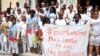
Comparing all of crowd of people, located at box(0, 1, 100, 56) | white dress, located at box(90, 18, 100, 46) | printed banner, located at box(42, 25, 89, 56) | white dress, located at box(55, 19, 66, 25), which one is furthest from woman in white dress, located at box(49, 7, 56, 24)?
white dress, located at box(90, 18, 100, 46)

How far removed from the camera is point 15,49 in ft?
52.6

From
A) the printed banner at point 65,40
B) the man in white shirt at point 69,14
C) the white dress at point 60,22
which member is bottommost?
the printed banner at point 65,40

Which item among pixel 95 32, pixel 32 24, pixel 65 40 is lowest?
pixel 65 40

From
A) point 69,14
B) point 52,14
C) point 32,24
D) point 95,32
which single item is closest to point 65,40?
point 95,32

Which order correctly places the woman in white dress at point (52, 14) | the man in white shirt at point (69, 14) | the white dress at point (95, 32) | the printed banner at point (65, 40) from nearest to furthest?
1. the printed banner at point (65, 40)
2. the white dress at point (95, 32)
3. the man in white shirt at point (69, 14)
4. the woman in white dress at point (52, 14)

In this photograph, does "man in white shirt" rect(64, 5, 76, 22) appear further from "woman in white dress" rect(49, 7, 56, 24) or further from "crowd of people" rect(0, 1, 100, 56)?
"woman in white dress" rect(49, 7, 56, 24)

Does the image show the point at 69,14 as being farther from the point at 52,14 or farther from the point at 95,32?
the point at 95,32

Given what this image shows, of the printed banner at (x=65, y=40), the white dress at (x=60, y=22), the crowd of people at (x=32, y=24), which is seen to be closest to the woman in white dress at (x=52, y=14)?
the crowd of people at (x=32, y=24)

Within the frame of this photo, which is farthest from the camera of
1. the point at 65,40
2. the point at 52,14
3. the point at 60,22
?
the point at 52,14

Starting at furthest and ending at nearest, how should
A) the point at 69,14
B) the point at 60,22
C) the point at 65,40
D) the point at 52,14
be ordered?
the point at 52,14, the point at 69,14, the point at 60,22, the point at 65,40

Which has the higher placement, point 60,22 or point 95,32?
point 60,22

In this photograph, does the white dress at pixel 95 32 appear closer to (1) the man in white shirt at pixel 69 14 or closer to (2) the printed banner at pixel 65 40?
(2) the printed banner at pixel 65 40

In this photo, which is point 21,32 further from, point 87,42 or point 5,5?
point 5,5

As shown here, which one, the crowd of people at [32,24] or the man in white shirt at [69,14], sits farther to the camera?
the man in white shirt at [69,14]
